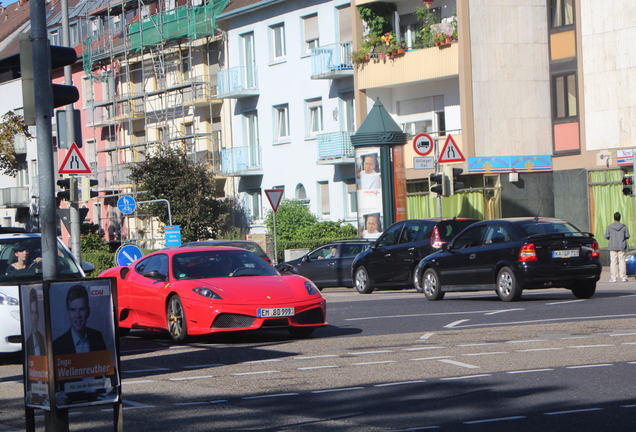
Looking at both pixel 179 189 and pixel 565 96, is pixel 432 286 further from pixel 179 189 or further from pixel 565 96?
pixel 179 189

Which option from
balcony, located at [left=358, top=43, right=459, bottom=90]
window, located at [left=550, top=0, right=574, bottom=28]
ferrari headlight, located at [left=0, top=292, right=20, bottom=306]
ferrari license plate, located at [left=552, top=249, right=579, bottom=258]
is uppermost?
window, located at [left=550, top=0, right=574, bottom=28]

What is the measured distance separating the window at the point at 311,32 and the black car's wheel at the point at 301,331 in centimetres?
3145

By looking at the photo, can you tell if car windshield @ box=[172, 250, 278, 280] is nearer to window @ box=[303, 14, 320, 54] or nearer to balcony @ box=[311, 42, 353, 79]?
balcony @ box=[311, 42, 353, 79]

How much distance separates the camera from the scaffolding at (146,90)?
51406 millimetres

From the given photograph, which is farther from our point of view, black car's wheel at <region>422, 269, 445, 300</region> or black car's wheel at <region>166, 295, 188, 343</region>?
black car's wheel at <region>422, 269, 445, 300</region>

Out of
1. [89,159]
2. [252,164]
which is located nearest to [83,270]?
[252,164]

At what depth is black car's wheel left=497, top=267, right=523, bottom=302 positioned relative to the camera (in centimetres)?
1928

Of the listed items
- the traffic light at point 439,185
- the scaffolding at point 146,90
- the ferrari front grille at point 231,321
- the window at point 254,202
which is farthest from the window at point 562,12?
the ferrari front grille at point 231,321

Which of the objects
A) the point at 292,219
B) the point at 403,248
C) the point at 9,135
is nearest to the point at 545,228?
the point at 403,248

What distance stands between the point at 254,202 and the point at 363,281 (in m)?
24.2

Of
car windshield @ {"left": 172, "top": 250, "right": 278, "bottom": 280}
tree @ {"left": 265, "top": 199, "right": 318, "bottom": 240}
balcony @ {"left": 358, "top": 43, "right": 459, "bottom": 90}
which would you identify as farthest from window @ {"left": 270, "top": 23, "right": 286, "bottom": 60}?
car windshield @ {"left": 172, "top": 250, "right": 278, "bottom": 280}

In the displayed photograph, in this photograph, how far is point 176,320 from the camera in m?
14.2

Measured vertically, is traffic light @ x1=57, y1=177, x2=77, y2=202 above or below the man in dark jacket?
above

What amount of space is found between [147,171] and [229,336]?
112 ft
